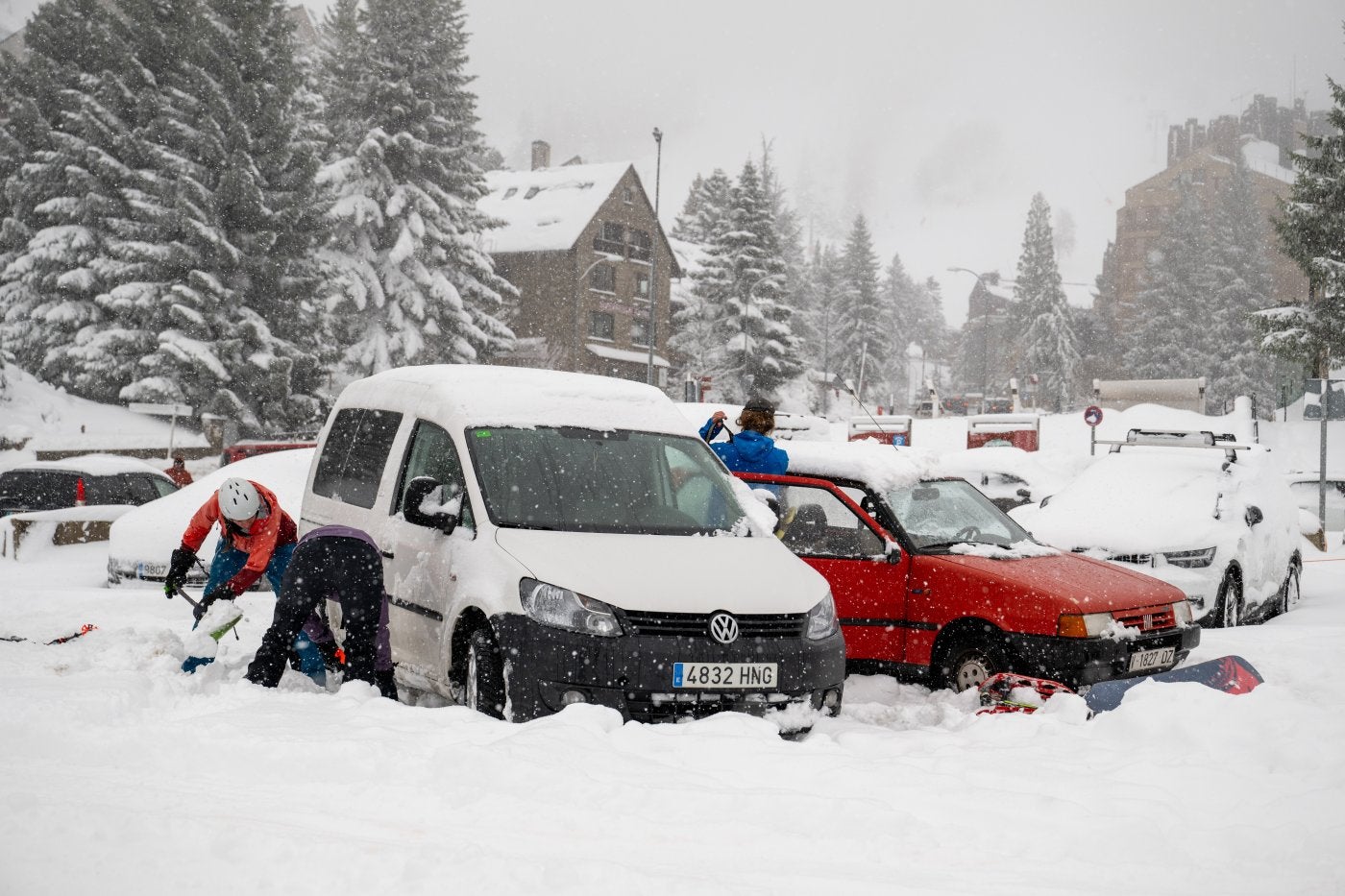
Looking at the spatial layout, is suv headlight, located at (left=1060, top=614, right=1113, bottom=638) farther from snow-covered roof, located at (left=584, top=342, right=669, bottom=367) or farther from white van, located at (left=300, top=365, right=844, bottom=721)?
snow-covered roof, located at (left=584, top=342, right=669, bottom=367)

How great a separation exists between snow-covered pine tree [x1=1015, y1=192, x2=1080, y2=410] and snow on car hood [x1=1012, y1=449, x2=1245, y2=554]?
66714 mm

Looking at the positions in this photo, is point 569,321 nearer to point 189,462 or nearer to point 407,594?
point 189,462

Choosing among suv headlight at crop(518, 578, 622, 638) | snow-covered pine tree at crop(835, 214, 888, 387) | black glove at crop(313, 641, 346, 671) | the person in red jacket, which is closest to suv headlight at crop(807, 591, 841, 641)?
suv headlight at crop(518, 578, 622, 638)

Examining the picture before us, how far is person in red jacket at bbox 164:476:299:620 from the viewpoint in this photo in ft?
22.2

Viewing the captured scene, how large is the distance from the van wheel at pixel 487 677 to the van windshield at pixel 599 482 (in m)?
0.63

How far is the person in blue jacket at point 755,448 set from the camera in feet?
26.5

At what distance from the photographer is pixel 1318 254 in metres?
32.6

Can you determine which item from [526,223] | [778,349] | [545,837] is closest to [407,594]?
[545,837]

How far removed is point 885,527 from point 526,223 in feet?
174

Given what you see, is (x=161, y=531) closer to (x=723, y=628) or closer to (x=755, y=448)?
(x=755, y=448)

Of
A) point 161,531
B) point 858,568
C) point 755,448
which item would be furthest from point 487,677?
point 161,531

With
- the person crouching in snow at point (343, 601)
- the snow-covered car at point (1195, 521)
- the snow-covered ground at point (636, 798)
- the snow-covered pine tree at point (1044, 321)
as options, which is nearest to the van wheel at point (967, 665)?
the snow-covered ground at point (636, 798)

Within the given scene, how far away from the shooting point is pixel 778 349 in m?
47.8

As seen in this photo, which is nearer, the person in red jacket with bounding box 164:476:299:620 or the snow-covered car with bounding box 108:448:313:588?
the person in red jacket with bounding box 164:476:299:620
